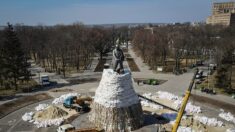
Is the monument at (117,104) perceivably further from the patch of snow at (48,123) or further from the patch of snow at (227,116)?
the patch of snow at (227,116)

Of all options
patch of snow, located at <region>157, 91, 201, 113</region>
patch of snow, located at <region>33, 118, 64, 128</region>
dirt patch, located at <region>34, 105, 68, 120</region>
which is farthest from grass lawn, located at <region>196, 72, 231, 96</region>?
patch of snow, located at <region>33, 118, 64, 128</region>

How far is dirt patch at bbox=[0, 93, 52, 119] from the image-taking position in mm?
36781

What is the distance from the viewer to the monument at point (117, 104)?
27.6m

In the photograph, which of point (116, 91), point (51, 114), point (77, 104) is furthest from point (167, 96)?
point (51, 114)

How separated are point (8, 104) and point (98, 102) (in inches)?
Answer: 699

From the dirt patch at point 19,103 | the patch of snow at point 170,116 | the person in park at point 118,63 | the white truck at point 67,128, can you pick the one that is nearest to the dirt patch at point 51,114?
the dirt patch at point 19,103

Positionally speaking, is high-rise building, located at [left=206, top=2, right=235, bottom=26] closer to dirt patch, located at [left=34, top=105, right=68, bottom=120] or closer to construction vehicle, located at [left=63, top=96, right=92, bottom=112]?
construction vehicle, located at [left=63, top=96, right=92, bottom=112]

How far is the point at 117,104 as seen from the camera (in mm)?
27531

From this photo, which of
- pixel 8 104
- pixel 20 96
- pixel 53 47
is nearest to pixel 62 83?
pixel 20 96

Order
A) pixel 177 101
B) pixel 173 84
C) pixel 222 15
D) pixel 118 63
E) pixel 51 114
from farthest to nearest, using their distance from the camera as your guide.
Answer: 1. pixel 222 15
2. pixel 173 84
3. pixel 177 101
4. pixel 51 114
5. pixel 118 63

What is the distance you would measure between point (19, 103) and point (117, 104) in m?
19.4

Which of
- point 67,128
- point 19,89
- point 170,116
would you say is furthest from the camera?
point 19,89

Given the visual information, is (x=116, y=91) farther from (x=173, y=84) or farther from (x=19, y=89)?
(x=19, y=89)

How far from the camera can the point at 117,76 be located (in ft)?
90.5
